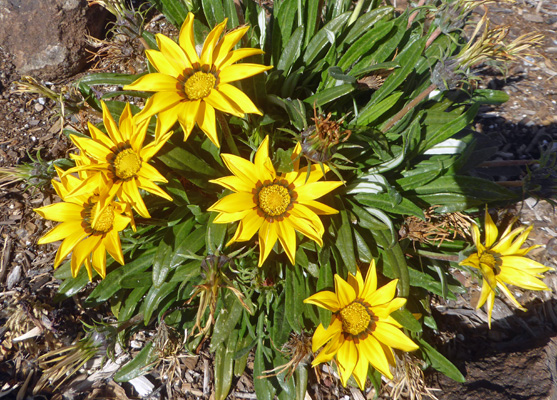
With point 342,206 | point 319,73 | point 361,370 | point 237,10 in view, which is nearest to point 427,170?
point 342,206

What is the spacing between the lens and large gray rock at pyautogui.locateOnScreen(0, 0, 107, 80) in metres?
2.83

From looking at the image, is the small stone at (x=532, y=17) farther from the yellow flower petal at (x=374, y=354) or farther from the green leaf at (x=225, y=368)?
the green leaf at (x=225, y=368)

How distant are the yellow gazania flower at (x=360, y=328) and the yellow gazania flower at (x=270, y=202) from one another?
1.01 feet

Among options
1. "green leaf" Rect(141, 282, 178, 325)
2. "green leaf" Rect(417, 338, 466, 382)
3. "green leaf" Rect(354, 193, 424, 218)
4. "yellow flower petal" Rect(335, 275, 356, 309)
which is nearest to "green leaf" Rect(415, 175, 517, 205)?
"green leaf" Rect(354, 193, 424, 218)

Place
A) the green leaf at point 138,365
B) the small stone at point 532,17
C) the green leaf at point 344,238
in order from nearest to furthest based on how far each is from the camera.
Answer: the green leaf at point 344,238 < the green leaf at point 138,365 < the small stone at point 532,17

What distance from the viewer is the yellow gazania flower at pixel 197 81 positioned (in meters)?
1.48

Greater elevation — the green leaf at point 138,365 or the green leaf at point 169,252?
the green leaf at point 169,252

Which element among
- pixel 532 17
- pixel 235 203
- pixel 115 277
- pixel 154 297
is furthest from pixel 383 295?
pixel 532 17

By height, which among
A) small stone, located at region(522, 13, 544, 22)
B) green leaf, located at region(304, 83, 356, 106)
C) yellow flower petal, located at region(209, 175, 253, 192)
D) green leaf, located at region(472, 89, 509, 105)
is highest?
green leaf, located at region(304, 83, 356, 106)

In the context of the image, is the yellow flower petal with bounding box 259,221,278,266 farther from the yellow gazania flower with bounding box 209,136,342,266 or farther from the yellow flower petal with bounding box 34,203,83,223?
the yellow flower petal with bounding box 34,203,83,223

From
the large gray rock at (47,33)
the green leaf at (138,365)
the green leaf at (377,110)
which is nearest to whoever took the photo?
the green leaf at (377,110)

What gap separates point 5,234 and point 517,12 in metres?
4.28

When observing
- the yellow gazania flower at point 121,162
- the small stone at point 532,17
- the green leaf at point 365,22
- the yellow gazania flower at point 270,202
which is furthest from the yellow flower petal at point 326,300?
the small stone at point 532,17

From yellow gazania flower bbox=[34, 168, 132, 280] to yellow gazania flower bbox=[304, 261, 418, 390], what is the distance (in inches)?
33.7
